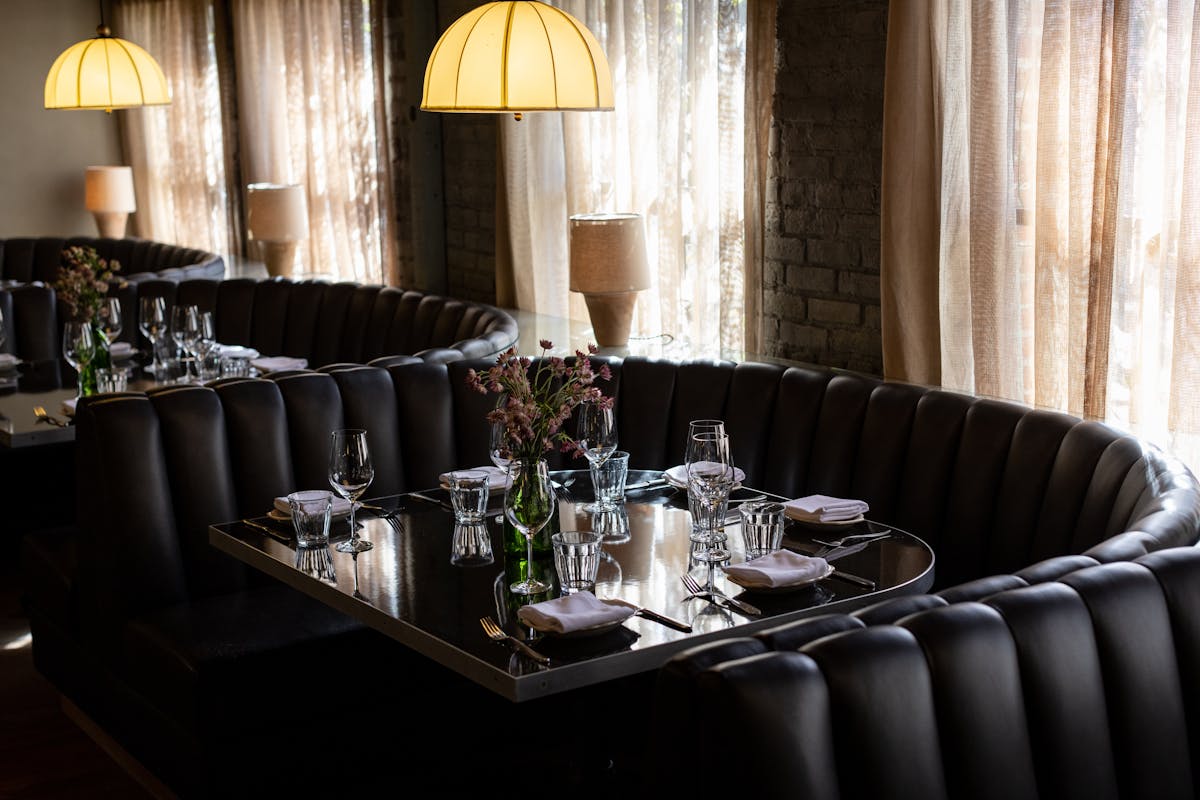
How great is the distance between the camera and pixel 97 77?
4766mm

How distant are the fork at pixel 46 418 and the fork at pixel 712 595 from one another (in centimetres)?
223

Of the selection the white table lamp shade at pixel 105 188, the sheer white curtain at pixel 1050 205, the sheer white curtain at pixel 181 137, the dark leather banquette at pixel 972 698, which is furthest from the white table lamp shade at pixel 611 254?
the white table lamp shade at pixel 105 188

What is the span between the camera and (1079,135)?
323 cm

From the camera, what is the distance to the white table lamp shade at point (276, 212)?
6.68m

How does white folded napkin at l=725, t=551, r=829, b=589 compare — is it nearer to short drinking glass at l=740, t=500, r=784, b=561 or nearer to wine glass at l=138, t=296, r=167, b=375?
short drinking glass at l=740, t=500, r=784, b=561

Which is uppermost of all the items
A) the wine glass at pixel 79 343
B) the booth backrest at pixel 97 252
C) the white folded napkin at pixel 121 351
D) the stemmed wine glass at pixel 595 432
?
the booth backrest at pixel 97 252

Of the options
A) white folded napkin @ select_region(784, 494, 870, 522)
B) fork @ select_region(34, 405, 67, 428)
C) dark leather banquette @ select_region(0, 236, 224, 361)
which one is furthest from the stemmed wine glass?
dark leather banquette @ select_region(0, 236, 224, 361)

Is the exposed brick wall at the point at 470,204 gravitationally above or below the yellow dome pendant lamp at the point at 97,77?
below

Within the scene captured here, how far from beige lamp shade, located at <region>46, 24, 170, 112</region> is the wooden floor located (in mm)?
1965

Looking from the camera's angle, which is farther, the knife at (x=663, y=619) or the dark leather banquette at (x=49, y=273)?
the dark leather banquette at (x=49, y=273)

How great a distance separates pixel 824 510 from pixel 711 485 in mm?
354

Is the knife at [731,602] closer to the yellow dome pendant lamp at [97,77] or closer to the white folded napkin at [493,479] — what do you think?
the white folded napkin at [493,479]

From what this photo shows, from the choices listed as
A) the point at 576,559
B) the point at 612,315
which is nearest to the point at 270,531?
the point at 576,559

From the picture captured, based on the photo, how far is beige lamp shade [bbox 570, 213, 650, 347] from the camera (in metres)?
4.28
